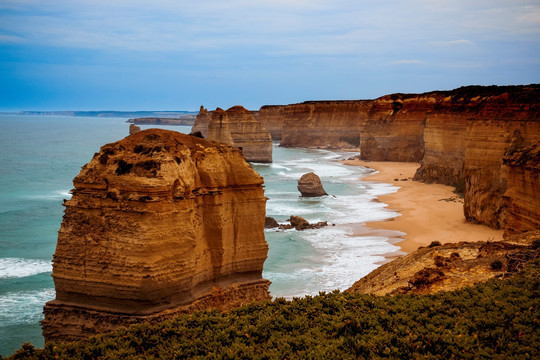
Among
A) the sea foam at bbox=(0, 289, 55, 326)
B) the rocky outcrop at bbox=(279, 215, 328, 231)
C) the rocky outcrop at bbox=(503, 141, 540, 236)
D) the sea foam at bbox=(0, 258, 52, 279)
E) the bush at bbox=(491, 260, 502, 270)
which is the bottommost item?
the sea foam at bbox=(0, 289, 55, 326)

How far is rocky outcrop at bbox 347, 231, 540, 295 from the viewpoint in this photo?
42.4 ft

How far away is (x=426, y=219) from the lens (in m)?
32.5

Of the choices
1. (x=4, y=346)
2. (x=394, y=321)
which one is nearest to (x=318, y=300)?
(x=394, y=321)

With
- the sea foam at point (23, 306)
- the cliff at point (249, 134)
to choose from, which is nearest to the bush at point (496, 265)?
the sea foam at point (23, 306)

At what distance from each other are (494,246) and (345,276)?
7.86 m

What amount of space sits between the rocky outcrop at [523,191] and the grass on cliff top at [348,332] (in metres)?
8.51

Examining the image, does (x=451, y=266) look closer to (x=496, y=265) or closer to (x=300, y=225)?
(x=496, y=265)

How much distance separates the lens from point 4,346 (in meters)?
16.3

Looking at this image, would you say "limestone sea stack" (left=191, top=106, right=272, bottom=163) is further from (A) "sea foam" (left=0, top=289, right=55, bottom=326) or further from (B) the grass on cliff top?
(B) the grass on cliff top

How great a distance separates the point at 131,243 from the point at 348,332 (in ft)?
16.7

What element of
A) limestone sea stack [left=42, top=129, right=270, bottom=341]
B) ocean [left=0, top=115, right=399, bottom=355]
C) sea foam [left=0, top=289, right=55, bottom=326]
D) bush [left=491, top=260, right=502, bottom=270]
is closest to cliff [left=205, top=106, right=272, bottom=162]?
ocean [left=0, top=115, right=399, bottom=355]

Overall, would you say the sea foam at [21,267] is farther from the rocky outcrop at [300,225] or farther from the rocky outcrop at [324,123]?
the rocky outcrop at [324,123]

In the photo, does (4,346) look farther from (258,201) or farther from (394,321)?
(394,321)

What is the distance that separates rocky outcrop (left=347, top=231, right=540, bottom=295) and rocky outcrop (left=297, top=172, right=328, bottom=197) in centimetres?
2504
